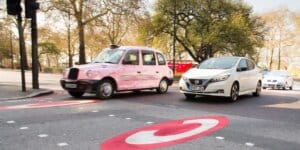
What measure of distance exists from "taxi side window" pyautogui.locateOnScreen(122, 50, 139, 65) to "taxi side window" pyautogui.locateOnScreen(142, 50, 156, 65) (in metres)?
0.38

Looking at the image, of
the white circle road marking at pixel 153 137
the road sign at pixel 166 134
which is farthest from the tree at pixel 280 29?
the white circle road marking at pixel 153 137

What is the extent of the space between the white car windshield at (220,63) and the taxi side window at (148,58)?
200 centimetres

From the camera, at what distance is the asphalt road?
5988 millimetres

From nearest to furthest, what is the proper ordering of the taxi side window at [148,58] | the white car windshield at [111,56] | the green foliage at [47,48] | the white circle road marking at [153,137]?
1. the white circle road marking at [153,137]
2. the white car windshield at [111,56]
3. the taxi side window at [148,58]
4. the green foliage at [47,48]

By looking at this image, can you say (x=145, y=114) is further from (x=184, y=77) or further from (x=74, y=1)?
(x=74, y=1)

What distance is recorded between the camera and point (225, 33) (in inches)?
1570

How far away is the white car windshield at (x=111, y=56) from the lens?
12.8 m

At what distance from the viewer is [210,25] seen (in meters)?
40.6

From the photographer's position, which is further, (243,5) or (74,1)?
(243,5)

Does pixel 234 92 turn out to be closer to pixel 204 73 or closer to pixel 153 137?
pixel 204 73

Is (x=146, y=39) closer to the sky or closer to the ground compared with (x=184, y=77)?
closer to the sky

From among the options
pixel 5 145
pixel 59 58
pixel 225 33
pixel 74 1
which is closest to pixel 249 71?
pixel 5 145

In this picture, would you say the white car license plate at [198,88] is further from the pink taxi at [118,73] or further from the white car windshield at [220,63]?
the pink taxi at [118,73]

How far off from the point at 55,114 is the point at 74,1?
26.3 metres
